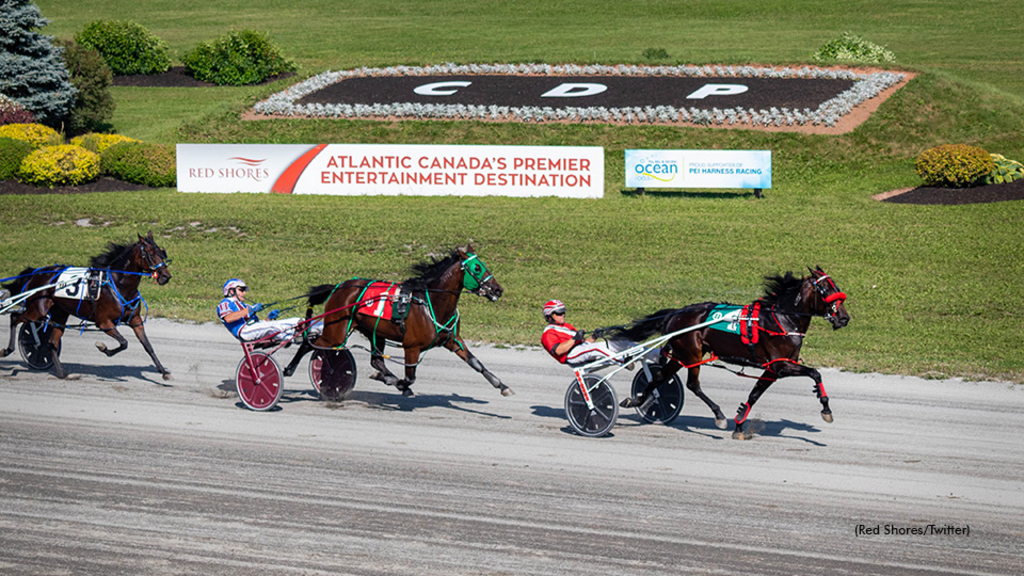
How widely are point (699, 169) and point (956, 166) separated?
23.1 feet

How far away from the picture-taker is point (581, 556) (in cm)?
814

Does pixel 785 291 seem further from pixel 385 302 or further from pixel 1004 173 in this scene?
pixel 1004 173

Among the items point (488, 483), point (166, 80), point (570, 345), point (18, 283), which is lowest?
point (488, 483)

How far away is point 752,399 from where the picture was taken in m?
11.1

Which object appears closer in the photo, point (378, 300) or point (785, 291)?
point (785, 291)

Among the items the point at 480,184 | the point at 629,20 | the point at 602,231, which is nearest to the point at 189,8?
the point at 629,20

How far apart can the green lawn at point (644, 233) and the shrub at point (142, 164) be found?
191 centimetres

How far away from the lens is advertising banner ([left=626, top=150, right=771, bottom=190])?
28.0 metres

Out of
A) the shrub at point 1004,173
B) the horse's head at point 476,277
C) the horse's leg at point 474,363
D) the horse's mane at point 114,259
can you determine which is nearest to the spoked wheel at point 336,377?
the horse's leg at point 474,363

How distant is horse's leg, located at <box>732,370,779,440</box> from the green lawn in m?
4.49

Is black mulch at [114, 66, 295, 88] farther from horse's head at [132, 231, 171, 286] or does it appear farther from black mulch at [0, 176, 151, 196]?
horse's head at [132, 231, 171, 286]

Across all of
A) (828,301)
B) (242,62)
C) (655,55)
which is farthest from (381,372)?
(655,55)

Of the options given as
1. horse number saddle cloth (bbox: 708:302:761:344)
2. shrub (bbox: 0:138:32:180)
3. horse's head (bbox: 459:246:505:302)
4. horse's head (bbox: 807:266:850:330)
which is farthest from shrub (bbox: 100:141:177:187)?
horse's head (bbox: 807:266:850:330)

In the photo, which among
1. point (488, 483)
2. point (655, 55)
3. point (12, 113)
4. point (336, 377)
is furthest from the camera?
point (655, 55)
